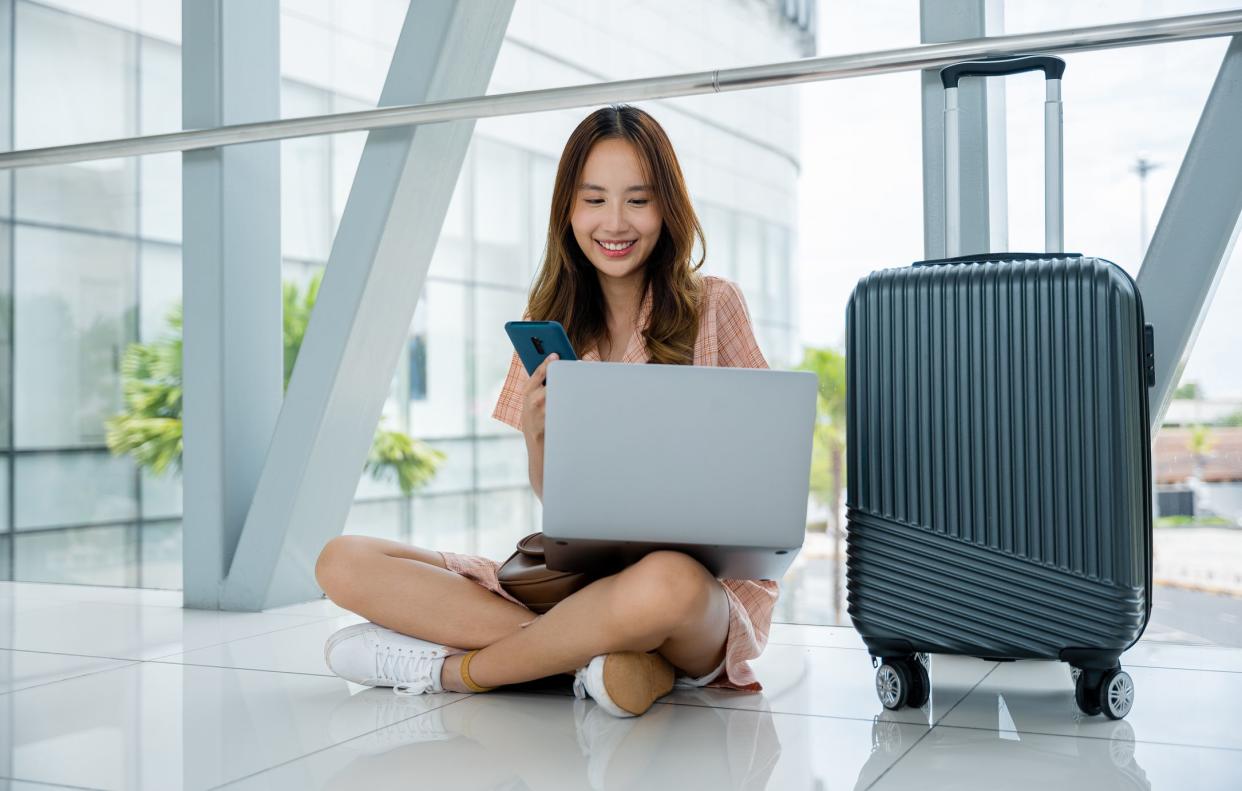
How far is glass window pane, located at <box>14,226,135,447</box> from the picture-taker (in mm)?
4410

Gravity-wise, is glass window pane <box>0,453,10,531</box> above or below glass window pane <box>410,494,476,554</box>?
above

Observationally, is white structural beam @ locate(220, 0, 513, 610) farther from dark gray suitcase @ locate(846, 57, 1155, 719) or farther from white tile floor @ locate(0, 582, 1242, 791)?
dark gray suitcase @ locate(846, 57, 1155, 719)

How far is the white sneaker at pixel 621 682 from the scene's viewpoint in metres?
1.30

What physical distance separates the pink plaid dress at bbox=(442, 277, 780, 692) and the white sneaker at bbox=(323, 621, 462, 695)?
13 centimetres

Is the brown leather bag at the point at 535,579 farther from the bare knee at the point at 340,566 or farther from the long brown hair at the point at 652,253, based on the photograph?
the long brown hair at the point at 652,253

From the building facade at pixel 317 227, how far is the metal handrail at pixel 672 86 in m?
0.13

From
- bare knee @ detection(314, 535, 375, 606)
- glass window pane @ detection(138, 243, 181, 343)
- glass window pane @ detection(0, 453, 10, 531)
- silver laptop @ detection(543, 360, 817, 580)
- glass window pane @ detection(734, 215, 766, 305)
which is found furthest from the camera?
glass window pane @ detection(734, 215, 766, 305)

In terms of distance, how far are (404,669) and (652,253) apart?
702 millimetres

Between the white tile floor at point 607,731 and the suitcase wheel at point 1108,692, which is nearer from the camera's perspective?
the white tile floor at point 607,731

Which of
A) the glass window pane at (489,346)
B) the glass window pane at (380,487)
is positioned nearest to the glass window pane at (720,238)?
the glass window pane at (489,346)

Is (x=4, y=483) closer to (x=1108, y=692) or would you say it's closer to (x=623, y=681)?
(x=623, y=681)

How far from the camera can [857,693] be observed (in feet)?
4.73

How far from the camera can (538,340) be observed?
1.25 metres

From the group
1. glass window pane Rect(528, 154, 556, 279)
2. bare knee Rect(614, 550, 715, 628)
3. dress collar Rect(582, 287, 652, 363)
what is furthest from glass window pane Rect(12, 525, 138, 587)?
glass window pane Rect(528, 154, 556, 279)
